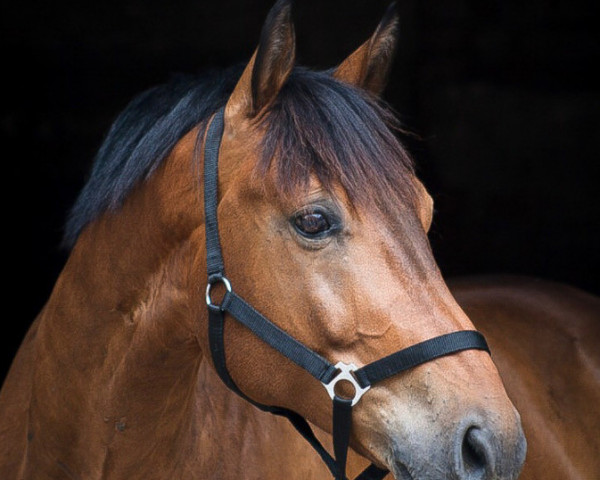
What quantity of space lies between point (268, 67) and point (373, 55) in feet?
1.26

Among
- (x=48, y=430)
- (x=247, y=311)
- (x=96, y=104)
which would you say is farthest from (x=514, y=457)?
(x=96, y=104)

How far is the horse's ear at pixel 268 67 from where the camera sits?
160 centimetres

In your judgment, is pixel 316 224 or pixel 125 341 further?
pixel 125 341

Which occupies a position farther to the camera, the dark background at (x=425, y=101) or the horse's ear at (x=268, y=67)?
the dark background at (x=425, y=101)

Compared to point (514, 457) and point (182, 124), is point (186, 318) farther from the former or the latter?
point (514, 457)

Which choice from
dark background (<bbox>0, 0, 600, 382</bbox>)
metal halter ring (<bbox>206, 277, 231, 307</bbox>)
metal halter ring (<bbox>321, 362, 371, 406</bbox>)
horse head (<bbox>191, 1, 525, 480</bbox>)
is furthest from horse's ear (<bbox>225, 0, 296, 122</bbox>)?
dark background (<bbox>0, 0, 600, 382</bbox>)

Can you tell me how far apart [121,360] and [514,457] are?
86cm

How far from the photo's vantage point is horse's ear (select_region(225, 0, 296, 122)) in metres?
1.60

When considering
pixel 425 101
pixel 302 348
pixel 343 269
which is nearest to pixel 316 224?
pixel 343 269

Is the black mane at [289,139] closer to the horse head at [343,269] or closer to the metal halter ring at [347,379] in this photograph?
the horse head at [343,269]

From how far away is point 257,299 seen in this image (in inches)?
64.3

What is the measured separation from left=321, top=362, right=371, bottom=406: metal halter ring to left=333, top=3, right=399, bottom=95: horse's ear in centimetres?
68

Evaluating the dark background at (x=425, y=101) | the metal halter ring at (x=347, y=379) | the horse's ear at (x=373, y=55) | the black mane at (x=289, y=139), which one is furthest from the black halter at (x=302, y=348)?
the dark background at (x=425, y=101)

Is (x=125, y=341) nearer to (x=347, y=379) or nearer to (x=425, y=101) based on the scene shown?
(x=347, y=379)
